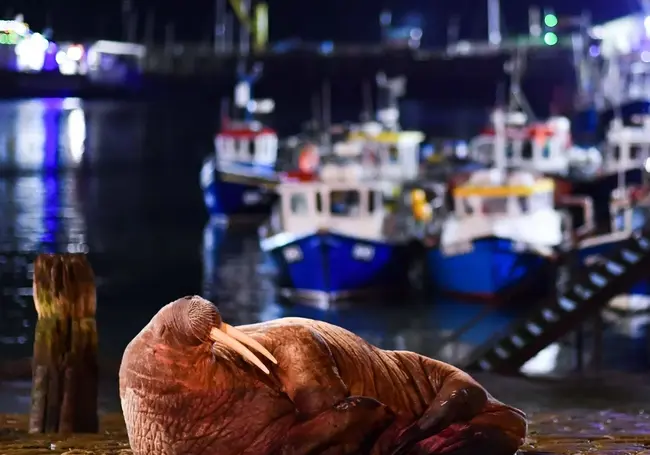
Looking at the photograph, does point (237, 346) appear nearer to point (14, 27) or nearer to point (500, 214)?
point (14, 27)

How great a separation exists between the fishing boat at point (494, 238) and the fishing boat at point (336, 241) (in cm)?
103

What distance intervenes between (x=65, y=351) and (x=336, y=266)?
17.1 meters

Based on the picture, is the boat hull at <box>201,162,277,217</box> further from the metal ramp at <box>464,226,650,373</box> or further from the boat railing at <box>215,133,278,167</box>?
the metal ramp at <box>464,226,650,373</box>

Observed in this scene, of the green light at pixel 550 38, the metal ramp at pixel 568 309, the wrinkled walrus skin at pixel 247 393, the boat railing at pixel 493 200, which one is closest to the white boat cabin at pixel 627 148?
the boat railing at pixel 493 200

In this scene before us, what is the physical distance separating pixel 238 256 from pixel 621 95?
24.6 m

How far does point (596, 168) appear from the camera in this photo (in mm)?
36656

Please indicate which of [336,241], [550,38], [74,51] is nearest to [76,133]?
[550,38]

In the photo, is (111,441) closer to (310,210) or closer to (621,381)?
(621,381)

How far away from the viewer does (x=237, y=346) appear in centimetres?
436

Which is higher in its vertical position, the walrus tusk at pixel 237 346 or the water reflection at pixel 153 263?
the walrus tusk at pixel 237 346

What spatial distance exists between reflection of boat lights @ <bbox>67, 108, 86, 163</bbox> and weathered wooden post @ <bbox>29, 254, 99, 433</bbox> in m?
60.9

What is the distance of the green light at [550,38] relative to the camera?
95.9 metres

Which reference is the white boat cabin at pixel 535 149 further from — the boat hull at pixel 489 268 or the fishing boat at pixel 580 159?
the boat hull at pixel 489 268

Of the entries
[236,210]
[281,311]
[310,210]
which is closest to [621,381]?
[281,311]
